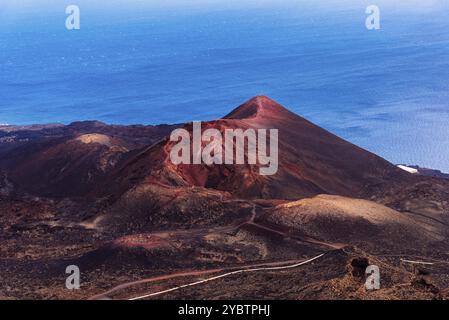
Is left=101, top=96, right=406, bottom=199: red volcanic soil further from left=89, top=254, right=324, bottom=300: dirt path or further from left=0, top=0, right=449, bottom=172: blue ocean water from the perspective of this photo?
left=0, top=0, right=449, bottom=172: blue ocean water

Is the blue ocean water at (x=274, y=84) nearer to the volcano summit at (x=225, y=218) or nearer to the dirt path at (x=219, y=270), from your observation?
the volcano summit at (x=225, y=218)

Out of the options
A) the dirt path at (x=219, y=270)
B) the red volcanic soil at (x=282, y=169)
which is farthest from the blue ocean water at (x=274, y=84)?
the dirt path at (x=219, y=270)

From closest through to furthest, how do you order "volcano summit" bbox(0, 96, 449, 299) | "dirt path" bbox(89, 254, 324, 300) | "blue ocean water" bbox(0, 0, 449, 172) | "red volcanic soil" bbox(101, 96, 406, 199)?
"volcano summit" bbox(0, 96, 449, 299) → "dirt path" bbox(89, 254, 324, 300) → "red volcanic soil" bbox(101, 96, 406, 199) → "blue ocean water" bbox(0, 0, 449, 172)

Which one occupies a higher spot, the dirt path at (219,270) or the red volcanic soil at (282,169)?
the red volcanic soil at (282,169)

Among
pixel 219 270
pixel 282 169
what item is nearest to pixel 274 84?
pixel 282 169

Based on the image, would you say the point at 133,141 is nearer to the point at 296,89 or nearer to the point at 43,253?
the point at 43,253

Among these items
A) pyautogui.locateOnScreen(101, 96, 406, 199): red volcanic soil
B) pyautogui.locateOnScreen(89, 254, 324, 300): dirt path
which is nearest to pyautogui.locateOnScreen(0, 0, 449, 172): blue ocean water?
pyautogui.locateOnScreen(101, 96, 406, 199): red volcanic soil

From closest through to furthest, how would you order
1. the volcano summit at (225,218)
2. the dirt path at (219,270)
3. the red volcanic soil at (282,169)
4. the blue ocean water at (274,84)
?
the volcano summit at (225,218) → the dirt path at (219,270) → the red volcanic soil at (282,169) → the blue ocean water at (274,84)

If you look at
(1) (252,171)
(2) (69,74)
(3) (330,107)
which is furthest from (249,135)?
(2) (69,74)

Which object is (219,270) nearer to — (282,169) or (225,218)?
(225,218)
